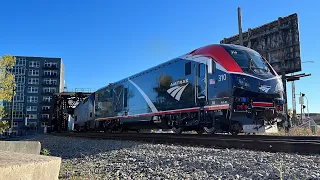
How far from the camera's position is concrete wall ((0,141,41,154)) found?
486 cm

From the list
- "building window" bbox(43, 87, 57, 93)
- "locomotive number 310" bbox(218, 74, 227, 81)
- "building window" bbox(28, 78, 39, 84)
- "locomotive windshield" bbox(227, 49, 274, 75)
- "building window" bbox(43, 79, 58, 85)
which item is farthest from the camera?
"building window" bbox(43, 79, 58, 85)

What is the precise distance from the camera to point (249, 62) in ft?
32.6

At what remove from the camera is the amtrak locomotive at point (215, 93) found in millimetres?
9109

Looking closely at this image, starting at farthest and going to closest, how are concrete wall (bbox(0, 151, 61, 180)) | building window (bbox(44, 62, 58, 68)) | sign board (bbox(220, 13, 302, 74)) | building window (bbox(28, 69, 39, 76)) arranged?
building window (bbox(44, 62, 58, 68))
building window (bbox(28, 69, 39, 76))
sign board (bbox(220, 13, 302, 74))
concrete wall (bbox(0, 151, 61, 180))

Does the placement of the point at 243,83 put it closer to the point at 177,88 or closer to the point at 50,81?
the point at 177,88

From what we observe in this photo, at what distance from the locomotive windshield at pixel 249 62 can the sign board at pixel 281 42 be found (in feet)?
33.8

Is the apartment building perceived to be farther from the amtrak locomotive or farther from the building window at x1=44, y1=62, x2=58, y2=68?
the amtrak locomotive

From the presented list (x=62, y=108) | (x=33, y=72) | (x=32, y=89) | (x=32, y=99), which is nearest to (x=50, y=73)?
(x=33, y=72)

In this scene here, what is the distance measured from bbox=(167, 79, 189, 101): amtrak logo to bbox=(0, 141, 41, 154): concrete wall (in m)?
6.90

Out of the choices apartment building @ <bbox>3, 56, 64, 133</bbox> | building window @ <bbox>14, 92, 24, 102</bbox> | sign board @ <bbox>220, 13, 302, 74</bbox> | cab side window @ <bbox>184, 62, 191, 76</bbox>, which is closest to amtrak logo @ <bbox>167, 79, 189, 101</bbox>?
cab side window @ <bbox>184, 62, 191, 76</bbox>

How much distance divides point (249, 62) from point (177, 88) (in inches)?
125

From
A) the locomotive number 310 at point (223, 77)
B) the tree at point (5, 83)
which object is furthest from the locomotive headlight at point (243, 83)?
the tree at point (5, 83)

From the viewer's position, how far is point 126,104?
1648 cm

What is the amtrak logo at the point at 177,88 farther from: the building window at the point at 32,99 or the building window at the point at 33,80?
the building window at the point at 33,80
